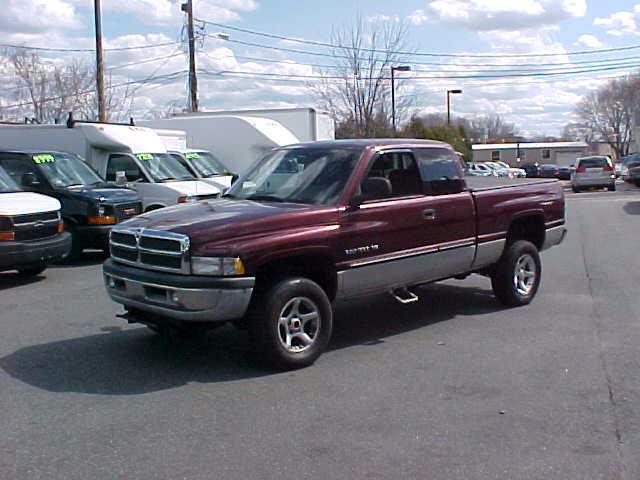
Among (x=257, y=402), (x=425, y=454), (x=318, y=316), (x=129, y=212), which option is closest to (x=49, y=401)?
(x=257, y=402)

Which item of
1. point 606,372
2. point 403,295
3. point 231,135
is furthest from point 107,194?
point 606,372

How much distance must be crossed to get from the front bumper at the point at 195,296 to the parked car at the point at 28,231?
4861 mm

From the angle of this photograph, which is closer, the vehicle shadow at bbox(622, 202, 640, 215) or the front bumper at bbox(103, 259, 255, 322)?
the front bumper at bbox(103, 259, 255, 322)

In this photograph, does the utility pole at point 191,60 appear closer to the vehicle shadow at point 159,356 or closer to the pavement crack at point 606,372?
the pavement crack at point 606,372

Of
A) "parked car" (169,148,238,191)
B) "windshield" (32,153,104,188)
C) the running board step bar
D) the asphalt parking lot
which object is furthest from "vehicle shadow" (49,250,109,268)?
the running board step bar

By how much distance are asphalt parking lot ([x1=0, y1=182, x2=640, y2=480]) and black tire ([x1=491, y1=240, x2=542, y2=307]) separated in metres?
0.18

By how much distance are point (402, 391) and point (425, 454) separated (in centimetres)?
125

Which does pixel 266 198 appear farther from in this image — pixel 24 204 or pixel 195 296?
pixel 24 204

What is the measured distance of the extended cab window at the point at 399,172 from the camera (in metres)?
7.60

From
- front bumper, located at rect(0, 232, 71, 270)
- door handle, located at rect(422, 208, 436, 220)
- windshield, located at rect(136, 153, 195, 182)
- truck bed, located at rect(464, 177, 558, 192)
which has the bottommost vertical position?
front bumper, located at rect(0, 232, 71, 270)

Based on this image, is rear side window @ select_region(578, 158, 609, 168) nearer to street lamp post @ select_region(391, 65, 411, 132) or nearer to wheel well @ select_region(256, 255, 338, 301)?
street lamp post @ select_region(391, 65, 411, 132)

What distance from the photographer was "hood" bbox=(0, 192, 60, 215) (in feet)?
34.9

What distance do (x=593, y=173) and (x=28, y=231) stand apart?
29433 mm

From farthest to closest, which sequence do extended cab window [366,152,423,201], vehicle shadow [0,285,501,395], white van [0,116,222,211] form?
white van [0,116,222,211], extended cab window [366,152,423,201], vehicle shadow [0,285,501,395]
